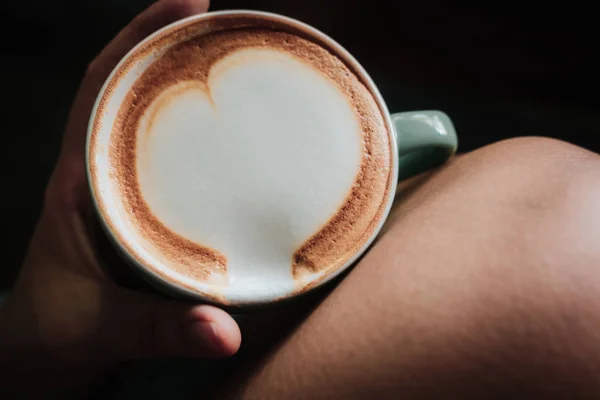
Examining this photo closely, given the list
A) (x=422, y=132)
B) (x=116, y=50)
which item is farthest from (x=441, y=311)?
(x=116, y=50)

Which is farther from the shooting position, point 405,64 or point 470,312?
point 405,64

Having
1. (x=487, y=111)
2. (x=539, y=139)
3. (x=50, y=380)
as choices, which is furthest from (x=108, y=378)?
(x=487, y=111)

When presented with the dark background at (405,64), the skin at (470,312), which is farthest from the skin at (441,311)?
the dark background at (405,64)

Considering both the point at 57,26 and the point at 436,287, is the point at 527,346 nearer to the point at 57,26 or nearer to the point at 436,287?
the point at 436,287

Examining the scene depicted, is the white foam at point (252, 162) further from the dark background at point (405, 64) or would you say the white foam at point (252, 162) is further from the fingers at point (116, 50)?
the dark background at point (405, 64)

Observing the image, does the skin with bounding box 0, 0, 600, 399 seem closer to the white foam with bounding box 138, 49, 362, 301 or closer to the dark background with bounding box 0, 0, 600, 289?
the white foam with bounding box 138, 49, 362, 301

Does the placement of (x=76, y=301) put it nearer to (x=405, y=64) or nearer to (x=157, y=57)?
(x=157, y=57)

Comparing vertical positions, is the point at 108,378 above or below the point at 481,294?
below

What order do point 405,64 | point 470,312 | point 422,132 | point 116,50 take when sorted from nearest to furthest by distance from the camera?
1. point 470,312
2. point 422,132
3. point 116,50
4. point 405,64
